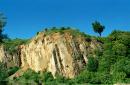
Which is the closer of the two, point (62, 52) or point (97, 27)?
point (62, 52)

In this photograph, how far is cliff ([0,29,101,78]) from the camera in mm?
123188

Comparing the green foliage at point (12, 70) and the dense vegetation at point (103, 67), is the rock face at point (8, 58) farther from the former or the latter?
the dense vegetation at point (103, 67)

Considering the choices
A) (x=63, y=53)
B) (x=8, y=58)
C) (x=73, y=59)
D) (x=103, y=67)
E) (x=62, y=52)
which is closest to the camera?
(x=103, y=67)

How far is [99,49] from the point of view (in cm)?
12331

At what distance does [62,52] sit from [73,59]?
397cm

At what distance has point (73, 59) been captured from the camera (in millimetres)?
123375

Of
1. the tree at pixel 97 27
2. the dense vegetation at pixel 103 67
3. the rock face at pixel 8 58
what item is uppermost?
the tree at pixel 97 27

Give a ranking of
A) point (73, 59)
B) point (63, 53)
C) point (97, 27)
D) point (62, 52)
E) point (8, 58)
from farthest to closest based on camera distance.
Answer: point (8, 58) → point (97, 27) → point (63, 53) → point (62, 52) → point (73, 59)

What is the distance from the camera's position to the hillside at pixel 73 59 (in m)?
111

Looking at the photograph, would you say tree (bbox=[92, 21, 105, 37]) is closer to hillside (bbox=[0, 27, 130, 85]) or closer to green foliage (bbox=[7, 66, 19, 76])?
hillside (bbox=[0, 27, 130, 85])

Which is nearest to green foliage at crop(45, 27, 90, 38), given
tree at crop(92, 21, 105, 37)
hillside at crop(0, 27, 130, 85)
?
hillside at crop(0, 27, 130, 85)

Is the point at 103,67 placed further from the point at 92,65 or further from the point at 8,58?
the point at 8,58

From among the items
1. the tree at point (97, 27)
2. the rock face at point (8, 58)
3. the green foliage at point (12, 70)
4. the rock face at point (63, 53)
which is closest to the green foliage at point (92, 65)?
the rock face at point (63, 53)

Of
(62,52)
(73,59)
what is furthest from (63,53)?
(73,59)
